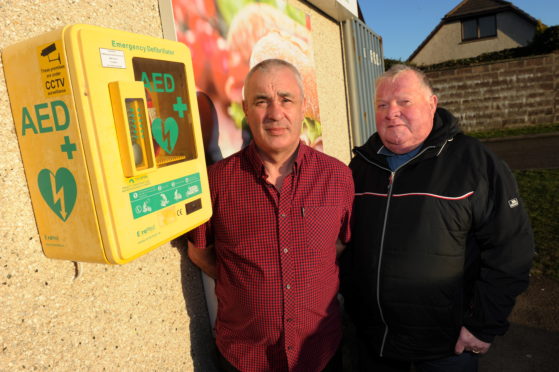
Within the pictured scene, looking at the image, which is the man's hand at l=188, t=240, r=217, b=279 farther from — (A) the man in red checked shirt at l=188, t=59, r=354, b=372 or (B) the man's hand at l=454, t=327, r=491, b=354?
(B) the man's hand at l=454, t=327, r=491, b=354

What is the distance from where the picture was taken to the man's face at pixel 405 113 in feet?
6.28

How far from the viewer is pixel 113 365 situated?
Result: 1418mm

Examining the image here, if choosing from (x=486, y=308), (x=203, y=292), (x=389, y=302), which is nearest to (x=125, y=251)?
(x=203, y=292)

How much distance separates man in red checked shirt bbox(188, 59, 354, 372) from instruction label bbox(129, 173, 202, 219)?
0.33 m

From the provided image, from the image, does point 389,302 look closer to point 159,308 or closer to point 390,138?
point 390,138

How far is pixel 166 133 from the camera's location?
1.30 metres

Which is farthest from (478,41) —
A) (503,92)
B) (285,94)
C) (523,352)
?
(285,94)

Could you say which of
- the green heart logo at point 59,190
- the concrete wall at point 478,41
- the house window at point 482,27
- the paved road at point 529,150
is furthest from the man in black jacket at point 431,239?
the house window at point 482,27

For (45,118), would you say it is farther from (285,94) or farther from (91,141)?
(285,94)

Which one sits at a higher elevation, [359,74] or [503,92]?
[359,74]

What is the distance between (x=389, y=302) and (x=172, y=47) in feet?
4.74

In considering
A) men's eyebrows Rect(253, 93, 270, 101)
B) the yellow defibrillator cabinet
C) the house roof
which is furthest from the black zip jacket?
the house roof

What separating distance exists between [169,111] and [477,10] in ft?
88.2

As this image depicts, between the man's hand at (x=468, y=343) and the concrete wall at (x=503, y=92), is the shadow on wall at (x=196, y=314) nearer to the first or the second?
the man's hand at (x=468, y=343)
